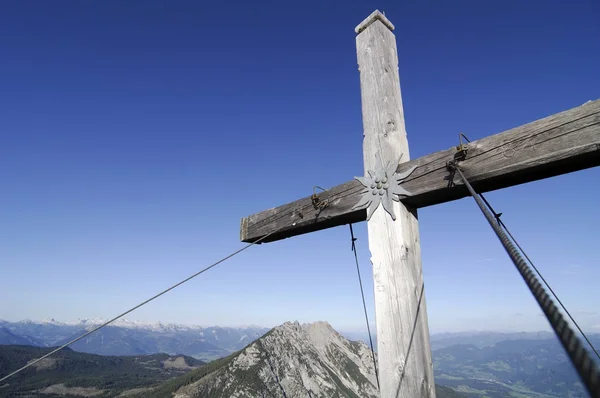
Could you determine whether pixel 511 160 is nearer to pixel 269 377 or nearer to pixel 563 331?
pixel 563 331

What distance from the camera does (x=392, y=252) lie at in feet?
8.46

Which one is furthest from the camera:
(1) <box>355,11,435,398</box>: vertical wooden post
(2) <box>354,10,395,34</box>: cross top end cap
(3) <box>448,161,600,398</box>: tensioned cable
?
(2) <box>354,10,395,34</box>: cross top end cap

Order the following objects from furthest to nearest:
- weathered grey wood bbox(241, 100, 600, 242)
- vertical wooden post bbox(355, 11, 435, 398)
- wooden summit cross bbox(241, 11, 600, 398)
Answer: vertical wooden post bbox(355, 11, 435, 398) → wooden summit cross bbox(241, 11, 600, 398) → weathered grey wood bbox(241, 100, 600, 242)

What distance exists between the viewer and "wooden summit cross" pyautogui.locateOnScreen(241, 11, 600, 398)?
2.05m

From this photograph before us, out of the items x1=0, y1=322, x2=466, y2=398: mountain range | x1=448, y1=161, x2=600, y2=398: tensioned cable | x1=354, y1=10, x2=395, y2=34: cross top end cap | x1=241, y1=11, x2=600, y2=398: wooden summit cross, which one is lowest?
x1=0, y1=322, x2=466, y2=398: mountain range

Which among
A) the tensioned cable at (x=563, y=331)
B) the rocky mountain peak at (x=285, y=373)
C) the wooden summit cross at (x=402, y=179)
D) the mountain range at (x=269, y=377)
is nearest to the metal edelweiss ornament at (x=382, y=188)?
the wooden summit cross at (x=402, y=179)

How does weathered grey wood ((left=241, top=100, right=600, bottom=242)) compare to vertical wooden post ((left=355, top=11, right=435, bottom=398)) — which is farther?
vertical wooden post ((left=355, top=11, right=435, bottom=398))

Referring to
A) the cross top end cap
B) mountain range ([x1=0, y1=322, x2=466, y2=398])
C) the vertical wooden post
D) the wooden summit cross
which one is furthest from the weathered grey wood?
mountain range ([x1=0, y1=322, x2=466, y2=398])

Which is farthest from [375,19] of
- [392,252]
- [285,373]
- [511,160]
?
[285,373]

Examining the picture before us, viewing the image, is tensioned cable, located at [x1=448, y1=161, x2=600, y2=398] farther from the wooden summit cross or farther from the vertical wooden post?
the vertical wooden post

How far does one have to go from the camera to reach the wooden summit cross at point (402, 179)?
2.05m

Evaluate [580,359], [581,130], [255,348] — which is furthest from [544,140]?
[255,348]

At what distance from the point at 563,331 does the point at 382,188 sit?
1956mm

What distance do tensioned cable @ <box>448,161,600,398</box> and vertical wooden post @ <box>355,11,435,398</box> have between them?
35.0 inches
